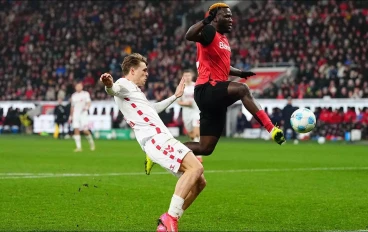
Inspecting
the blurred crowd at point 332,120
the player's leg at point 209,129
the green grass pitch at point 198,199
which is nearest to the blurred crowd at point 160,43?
the blurred crowd at point 332,120

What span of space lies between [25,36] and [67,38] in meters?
3.63

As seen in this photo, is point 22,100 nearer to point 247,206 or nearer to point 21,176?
point 21,176

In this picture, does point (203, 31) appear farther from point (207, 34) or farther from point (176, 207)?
point (176, 207)

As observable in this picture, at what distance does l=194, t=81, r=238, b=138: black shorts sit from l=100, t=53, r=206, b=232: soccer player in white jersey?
2044mm

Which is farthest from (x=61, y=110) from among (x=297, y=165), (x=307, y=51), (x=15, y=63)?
(x=297, y=165)

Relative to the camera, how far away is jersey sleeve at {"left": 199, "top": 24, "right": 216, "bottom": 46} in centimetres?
1068

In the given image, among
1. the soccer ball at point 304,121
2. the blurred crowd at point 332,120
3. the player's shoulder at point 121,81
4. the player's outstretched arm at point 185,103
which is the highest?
the player's shoulder at point 121,81

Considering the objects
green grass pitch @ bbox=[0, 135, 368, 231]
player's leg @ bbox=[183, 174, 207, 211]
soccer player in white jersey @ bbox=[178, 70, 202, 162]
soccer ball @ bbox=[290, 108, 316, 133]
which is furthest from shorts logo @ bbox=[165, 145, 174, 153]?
soccer player in white jersey @ bbox=[178, 70, 202, 162]

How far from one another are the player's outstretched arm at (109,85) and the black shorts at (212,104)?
264 centimetres

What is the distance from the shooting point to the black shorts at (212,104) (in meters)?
10.7

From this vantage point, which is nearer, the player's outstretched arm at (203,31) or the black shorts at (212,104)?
the player's outstretched arm at (203,31)

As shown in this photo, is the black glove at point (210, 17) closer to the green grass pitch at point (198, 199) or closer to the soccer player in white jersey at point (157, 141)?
the soccer player in white jersey at point (157, 141)

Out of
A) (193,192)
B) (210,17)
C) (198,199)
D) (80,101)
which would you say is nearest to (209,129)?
(198,199)

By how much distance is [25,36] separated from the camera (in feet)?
178
